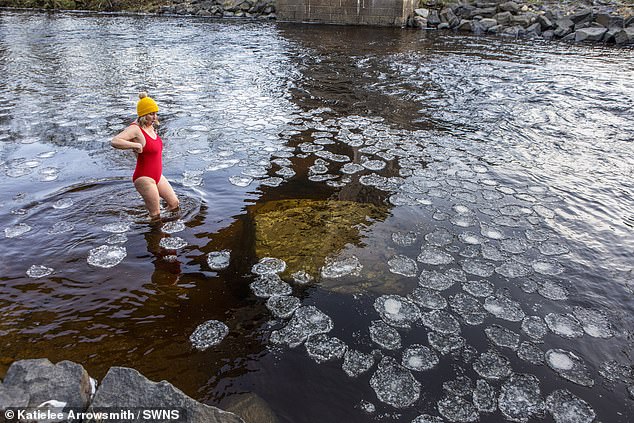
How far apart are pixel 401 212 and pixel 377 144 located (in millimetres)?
2413

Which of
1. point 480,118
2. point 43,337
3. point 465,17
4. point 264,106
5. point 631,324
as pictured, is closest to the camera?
point 43,337

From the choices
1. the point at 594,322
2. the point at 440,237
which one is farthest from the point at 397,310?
the point at 594,322

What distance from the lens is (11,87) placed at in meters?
10.7

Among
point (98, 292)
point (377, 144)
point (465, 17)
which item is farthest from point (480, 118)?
point (465, 17)

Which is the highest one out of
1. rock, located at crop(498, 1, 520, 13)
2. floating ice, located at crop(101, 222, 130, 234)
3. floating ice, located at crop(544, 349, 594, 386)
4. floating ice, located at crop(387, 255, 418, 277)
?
rock, located at crop(498, 1, 520, 13)

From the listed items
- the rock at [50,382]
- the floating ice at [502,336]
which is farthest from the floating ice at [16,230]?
the floating ice at [502,336]

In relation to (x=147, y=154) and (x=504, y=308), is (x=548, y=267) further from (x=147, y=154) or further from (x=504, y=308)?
(x=147, y=154)

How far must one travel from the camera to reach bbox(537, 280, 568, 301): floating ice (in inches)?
153

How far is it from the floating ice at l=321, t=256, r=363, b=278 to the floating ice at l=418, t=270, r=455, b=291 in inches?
23.2

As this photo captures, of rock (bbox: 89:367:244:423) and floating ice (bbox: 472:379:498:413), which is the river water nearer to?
floating ice (bbox: 472:379:498:413)

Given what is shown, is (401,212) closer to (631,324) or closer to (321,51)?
(631,324)

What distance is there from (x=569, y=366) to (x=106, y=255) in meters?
4.12

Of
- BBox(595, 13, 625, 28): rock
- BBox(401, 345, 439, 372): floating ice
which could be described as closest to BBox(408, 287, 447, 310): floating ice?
BBox(401, 345, 439, 372): floating ice

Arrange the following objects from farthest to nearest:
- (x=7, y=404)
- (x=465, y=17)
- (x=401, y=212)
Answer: (x=465, y=17), (x=401, y=212), (x=7, y=404)
